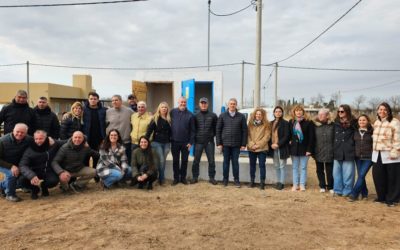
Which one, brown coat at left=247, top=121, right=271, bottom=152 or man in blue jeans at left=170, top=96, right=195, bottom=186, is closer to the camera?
brown coat at left=247, top=121, right=271, bottom=152

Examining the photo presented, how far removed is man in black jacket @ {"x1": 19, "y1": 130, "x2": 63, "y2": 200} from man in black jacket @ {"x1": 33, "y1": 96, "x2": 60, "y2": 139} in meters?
0.53

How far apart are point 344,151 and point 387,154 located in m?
0.68

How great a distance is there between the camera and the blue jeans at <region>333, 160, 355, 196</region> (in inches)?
246

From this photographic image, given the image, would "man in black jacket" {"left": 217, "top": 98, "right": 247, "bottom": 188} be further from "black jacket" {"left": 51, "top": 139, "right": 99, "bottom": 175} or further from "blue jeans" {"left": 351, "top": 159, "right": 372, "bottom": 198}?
"black jacket" {"left": 51, "top": 139, "right": 99, "bottom": 175}

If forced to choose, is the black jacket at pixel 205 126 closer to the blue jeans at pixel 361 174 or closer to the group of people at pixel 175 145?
the group of people at pixel 175 145

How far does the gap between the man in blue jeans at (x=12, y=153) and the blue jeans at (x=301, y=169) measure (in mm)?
4674

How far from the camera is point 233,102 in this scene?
6.85 m

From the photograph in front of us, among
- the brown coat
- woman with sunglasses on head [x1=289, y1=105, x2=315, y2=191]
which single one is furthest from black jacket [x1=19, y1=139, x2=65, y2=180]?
woman with sunglasses on head [x1=289, y1=105, x2=315, y2=191]

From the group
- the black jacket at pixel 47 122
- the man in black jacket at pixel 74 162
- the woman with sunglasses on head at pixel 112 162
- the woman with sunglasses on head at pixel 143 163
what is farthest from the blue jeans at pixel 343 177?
the black jacket at pixel 47 122

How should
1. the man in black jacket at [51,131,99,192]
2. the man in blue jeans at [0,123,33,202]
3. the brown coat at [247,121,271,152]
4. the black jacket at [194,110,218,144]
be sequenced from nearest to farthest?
the man in blue jeans at [0,123,33,202] → the man in black jacket at [51,131,99,192] → the brown coat at [247,121,271,152] → the black jacket at [194,110,218,144]

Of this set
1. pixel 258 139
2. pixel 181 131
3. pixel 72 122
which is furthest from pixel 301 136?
pixel 72 122

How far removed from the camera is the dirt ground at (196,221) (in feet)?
13.1

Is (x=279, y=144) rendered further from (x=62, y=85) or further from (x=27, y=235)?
(x=62, y=85)

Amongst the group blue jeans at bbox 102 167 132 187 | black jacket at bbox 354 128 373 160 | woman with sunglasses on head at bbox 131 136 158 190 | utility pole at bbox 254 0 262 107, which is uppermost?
utility pole at bbox 254 0 262 107
